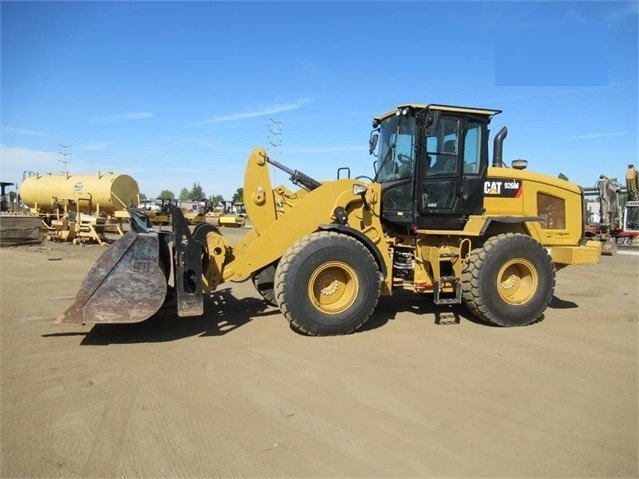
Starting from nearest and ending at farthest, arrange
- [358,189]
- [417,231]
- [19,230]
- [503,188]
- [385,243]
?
1. [358,189]
2. [385,243]
3. [417,231]
4. [503,188]
5. [19,230]

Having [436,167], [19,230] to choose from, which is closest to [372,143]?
[436,167]

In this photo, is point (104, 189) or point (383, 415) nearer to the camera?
point (383, 415)

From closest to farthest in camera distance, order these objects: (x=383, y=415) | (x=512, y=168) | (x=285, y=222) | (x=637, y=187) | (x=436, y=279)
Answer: (x=383, y=415), (x=285, y=222), (x=436, y=279), (x=512, y=168), (x=637, y=187)

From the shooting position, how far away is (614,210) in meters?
19.6

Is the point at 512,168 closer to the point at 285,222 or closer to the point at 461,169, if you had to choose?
the point at 461,169

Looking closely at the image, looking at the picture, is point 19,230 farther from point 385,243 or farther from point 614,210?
point 614,210

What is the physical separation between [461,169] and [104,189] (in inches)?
641

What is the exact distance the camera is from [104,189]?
18.8 m

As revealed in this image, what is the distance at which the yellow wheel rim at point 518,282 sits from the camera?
20.6ft

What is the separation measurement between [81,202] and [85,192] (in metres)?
0.47

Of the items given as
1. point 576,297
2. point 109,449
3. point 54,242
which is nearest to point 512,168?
point 576,297

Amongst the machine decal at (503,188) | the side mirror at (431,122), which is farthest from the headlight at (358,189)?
the machine decal at (503,188)

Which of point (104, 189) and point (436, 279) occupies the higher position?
point (104, 189)

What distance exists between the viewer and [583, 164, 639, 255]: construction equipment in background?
17.9 meters
